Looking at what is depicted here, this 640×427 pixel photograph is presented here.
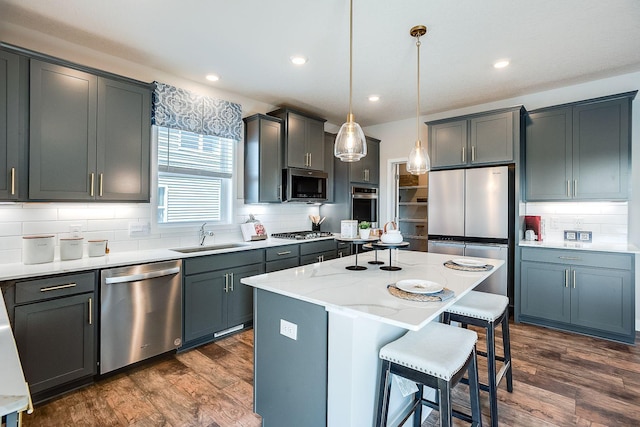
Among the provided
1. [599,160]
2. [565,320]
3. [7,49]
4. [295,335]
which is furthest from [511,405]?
[7,49]

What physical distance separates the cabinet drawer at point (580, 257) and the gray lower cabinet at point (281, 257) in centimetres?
261

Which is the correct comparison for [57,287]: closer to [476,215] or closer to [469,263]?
[469,263]

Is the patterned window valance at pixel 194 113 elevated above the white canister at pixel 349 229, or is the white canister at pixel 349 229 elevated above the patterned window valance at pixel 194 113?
the patterned window valance at pixel 194 113

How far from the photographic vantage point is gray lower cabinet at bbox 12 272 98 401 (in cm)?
209

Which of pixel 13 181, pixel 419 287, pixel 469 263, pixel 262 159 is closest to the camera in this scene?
pixel 419 287

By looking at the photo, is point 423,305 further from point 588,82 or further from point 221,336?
point 588,82

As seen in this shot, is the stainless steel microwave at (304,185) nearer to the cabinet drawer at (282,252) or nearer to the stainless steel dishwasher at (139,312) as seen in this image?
the cabinet drawer at (282,252)

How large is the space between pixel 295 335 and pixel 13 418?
1.13 meters

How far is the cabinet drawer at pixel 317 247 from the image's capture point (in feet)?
13.3

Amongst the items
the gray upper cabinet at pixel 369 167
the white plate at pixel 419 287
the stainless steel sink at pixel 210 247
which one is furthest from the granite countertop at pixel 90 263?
the gray upper cabinet at pixel 369 167

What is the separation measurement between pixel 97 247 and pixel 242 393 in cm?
170

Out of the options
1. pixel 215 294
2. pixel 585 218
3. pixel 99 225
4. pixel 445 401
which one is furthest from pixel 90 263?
pixel 585 218

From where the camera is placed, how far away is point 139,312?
2.62 metres

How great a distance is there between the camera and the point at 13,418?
779 millimetres
